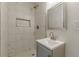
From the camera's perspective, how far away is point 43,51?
1.05 meters

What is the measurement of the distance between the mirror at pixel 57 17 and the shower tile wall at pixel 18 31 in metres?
0.23

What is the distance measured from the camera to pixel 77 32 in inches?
34.6

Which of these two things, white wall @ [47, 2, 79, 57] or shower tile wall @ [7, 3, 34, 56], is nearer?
white wall @ [47, 2, 79, 57]

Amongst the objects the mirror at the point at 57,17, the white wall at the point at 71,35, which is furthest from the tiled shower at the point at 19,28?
the white wall at the point at 71,35

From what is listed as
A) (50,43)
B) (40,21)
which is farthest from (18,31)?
(50,43)

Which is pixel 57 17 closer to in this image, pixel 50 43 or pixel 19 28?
pixel 50 43

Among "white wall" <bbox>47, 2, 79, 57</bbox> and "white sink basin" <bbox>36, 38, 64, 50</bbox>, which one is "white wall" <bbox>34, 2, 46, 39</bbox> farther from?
"white wall" <bbox>47, 2, 79, 57</bbox>

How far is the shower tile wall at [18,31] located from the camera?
3.39 feet

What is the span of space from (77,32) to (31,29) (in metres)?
0.50

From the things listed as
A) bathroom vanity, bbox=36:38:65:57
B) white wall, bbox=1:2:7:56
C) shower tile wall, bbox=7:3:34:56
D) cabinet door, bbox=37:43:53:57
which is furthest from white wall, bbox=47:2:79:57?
white wall, bbox=1:2:7:56

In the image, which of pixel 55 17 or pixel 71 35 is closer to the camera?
pixel 71 35

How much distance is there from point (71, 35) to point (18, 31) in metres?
0.60

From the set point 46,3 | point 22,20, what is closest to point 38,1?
point 46,3

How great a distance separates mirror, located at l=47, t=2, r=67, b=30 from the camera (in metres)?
1.03
